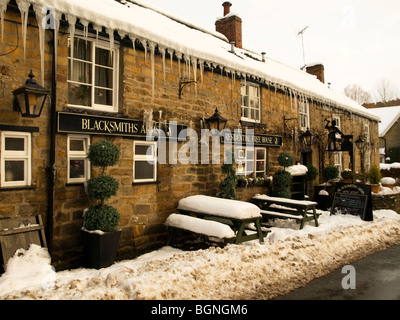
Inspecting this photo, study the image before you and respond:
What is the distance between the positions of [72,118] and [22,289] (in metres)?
2.91

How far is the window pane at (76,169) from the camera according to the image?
577 cm

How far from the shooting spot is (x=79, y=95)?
6062 mm

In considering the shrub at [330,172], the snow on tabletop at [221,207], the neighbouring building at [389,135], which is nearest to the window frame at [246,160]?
the snow on tabletop at [221,207]

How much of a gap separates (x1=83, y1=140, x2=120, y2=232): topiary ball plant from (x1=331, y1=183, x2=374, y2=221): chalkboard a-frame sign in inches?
281

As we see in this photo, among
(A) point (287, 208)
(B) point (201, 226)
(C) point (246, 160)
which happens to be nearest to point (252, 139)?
(C) point (246, 160)

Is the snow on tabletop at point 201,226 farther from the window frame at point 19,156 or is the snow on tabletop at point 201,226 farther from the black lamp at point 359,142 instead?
the black lamp at point 359,142

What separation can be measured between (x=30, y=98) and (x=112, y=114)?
1696 mm

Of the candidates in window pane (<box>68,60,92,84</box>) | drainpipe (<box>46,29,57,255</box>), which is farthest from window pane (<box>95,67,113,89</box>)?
drainpipe (<box>46,29,57,255</box>)

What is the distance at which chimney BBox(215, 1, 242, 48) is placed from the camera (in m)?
12.2

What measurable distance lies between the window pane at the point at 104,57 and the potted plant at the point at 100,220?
198cm
